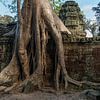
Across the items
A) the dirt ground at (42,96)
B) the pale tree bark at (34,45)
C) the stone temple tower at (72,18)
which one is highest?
the stone temple tower at (72,18)

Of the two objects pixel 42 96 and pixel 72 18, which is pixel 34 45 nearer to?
pixel 42 96

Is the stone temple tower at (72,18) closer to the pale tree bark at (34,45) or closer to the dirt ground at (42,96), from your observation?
the pale tree bark at (34,45)

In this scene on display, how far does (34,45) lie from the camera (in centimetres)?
882

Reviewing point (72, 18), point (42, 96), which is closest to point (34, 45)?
point (42, 96)

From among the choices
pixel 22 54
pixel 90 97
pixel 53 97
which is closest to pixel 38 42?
pixel 22 54

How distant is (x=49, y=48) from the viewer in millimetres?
9133

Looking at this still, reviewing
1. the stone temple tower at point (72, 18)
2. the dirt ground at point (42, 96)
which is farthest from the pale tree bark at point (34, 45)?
the stone temple tower at point (72, 18)

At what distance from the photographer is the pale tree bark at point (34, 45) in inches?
332

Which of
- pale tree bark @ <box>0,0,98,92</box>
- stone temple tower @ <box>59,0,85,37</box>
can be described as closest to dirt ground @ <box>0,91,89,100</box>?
pale tree bark @ <box>0,0,98,92</box>

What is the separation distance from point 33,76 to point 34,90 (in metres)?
0.39

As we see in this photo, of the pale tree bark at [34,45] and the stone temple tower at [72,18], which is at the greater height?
the stone temple tower at [72,18]

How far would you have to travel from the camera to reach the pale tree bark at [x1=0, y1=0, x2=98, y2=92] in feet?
27.7

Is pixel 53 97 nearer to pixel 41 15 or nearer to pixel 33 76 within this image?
pixel 33 76

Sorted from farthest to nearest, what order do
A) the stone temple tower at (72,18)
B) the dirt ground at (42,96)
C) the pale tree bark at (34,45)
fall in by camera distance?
1. the stone temple tower at (72,18)
2. the pale tree bark at (34,45)
3. the dirt ground at (42,96)
